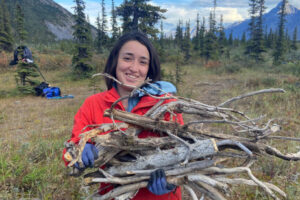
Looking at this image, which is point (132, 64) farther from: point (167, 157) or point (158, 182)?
point (158, 182)

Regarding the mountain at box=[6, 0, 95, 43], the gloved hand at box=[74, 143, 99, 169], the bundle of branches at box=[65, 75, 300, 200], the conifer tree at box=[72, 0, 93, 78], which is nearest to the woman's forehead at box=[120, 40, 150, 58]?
the bundle of branches at box=[65, 75, 300, 200]

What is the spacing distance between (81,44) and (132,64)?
15.5 metres

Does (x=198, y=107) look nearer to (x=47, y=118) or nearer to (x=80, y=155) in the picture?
(x=80, y=155)

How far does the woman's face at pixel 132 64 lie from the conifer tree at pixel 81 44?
14403 mm

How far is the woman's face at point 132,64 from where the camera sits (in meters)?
2.14

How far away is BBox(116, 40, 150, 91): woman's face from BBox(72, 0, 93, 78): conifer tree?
14.4m

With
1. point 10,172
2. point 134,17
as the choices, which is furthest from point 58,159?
point 134,17

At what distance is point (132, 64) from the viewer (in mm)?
2137

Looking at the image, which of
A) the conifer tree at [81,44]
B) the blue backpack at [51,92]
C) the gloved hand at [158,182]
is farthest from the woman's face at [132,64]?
the conifer tree at [81,44]

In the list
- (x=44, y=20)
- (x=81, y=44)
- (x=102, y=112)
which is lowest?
(x=102, y=112)

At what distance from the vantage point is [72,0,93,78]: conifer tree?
15523 mm

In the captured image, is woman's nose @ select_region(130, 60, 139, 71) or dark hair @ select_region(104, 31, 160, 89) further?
dark hair @ select_region(104, 31, 160, 89)

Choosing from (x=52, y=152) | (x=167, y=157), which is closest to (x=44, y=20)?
(x=52, y=152)

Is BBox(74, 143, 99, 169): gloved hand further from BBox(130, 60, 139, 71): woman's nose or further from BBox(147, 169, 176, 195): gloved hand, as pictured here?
BBox(130, 60, 139, 71): woman's nose
